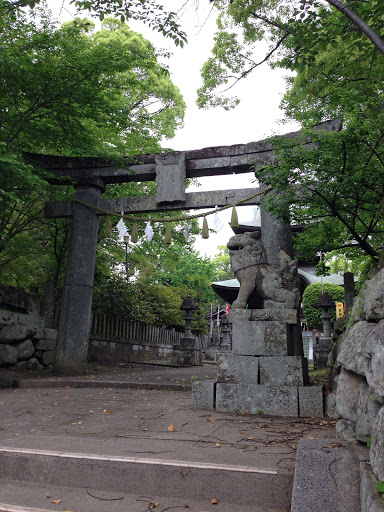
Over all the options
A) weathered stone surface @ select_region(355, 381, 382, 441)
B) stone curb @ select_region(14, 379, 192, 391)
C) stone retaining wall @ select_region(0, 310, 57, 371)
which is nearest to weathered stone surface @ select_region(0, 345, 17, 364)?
stone retaining wall @ select_region(0, 310, 57, 371)

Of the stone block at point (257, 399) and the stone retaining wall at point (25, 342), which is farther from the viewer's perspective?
the stone retaining wall at point (25, 342)

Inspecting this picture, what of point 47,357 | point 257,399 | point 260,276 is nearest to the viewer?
point 257,399

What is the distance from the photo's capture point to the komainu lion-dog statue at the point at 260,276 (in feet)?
20.1

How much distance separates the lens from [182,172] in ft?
31.8

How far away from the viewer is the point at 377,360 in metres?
2.25

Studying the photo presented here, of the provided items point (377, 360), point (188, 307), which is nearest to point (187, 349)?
point (188, 307)

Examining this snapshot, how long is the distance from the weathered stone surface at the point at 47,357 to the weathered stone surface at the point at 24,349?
1.75 feet

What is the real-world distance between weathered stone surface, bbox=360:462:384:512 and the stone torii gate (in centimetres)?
665

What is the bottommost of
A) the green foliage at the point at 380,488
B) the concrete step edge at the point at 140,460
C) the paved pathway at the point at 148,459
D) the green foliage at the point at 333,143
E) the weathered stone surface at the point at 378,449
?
the paved pathway at the point at 148,459

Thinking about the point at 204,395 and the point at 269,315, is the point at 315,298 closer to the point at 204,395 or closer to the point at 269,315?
the point at 269,315

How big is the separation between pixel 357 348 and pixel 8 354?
750cm

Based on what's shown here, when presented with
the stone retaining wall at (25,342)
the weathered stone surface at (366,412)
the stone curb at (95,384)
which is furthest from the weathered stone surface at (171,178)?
the weathered stone surface at (366,412)

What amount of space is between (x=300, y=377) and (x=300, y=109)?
8319 mm

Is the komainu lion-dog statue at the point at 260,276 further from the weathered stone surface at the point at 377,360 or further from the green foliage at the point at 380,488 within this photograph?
the green foliage at the point at 380,488
